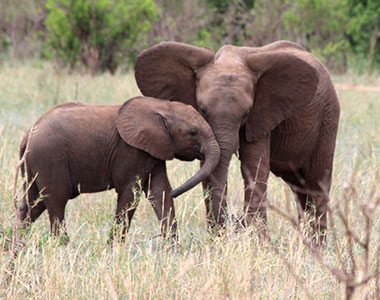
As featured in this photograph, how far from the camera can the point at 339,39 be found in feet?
69.2

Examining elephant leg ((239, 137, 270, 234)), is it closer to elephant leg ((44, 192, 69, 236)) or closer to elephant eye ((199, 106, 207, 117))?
elephant eye ((199, 106, 207, 117))

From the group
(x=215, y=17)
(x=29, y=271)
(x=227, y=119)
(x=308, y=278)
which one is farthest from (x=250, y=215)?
(x=215, y=17)

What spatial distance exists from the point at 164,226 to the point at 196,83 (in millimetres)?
830

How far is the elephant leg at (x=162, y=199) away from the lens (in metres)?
5.86

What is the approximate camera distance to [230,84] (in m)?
5.66

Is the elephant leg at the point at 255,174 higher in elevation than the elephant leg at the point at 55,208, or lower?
higher

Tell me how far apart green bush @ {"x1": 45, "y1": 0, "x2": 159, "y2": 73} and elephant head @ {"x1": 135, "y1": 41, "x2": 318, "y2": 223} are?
10.9 meters

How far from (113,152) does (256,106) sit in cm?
85

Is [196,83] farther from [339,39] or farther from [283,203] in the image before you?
[339,39]

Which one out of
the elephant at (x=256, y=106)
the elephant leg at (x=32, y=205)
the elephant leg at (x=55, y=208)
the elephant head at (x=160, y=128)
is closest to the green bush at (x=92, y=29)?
the elephant at (x=256, y=106)

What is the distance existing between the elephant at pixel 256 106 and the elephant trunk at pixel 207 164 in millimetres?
62

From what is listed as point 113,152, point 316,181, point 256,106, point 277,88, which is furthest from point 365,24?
point 113,152

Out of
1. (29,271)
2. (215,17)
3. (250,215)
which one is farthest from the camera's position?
(215,17)

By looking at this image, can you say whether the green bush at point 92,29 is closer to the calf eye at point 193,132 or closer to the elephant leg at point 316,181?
the elephant leg at point 316,181
